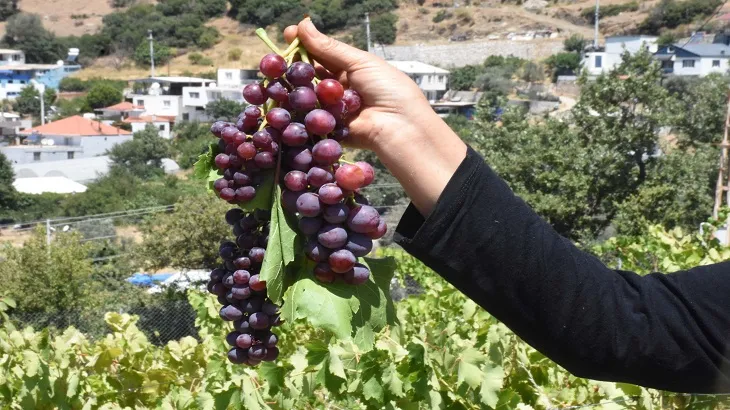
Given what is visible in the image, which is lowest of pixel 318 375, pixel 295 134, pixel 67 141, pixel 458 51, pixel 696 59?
pixel 67 141

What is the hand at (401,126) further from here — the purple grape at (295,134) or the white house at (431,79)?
the white house at (431,79)

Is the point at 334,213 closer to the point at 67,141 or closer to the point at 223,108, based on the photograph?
the point at 67,141

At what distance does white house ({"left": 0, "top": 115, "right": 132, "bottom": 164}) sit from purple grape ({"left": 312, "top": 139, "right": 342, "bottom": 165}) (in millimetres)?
41888

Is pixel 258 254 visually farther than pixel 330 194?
Yes

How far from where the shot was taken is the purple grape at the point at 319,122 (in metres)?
0.98

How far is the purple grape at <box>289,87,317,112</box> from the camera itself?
991mm

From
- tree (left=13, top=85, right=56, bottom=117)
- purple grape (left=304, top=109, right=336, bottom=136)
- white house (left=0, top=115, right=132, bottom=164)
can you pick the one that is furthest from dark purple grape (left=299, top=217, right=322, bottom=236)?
tree (left=13, top=85, right=56, bottom=117)

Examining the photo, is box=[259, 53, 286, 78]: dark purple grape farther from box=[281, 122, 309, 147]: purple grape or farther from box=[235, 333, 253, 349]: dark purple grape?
box=[235, 333, 253, 349]: dark purple grape

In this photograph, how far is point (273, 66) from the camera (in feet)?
3.31

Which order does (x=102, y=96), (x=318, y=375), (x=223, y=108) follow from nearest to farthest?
(x=318, y=375) < (x=223, y=108) < (x=102, y=96)

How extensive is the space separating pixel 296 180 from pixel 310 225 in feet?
0.18

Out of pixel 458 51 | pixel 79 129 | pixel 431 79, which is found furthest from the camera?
pixel 458 51

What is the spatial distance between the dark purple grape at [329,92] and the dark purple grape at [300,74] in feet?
0.05

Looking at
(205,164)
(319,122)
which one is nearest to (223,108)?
(205,164)
